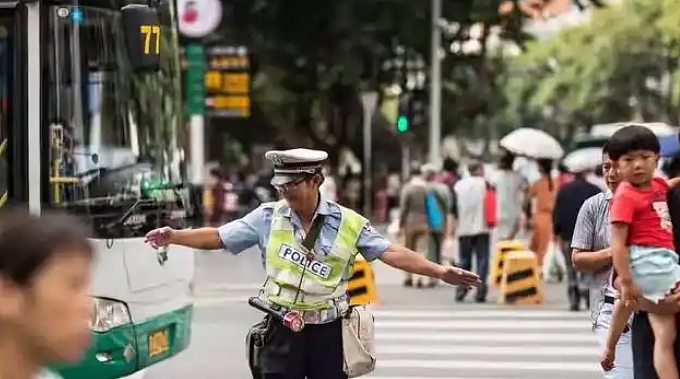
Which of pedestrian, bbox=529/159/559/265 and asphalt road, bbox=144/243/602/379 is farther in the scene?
pedestrian, bbox=529/159/559/265

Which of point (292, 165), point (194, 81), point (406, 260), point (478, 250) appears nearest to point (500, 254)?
point (478, 250)

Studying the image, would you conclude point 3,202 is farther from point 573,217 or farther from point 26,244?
point 573,217

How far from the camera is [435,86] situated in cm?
2845

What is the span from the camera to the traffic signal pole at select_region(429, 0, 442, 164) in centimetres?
2779

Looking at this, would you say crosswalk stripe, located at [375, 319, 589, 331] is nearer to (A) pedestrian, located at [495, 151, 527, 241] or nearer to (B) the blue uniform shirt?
(A) pedestrian, located at [495, 151, 527, 241]

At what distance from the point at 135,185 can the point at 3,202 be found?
93 centimetres

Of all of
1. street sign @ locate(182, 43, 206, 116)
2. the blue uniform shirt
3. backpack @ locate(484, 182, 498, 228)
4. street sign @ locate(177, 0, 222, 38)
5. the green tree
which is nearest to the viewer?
the blue uniform shirt

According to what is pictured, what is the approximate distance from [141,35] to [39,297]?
484 cm

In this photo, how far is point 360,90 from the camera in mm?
29172

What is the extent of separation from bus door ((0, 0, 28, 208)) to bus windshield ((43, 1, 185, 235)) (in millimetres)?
156

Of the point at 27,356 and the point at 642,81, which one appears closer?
the point at 27,356

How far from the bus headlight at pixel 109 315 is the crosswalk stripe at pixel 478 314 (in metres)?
7.23

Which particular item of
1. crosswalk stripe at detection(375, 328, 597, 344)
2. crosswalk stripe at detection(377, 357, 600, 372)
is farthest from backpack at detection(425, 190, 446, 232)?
crosswalk stripe at detection(377, 357, 600, 372)

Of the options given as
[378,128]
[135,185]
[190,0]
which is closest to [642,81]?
[378,128]
